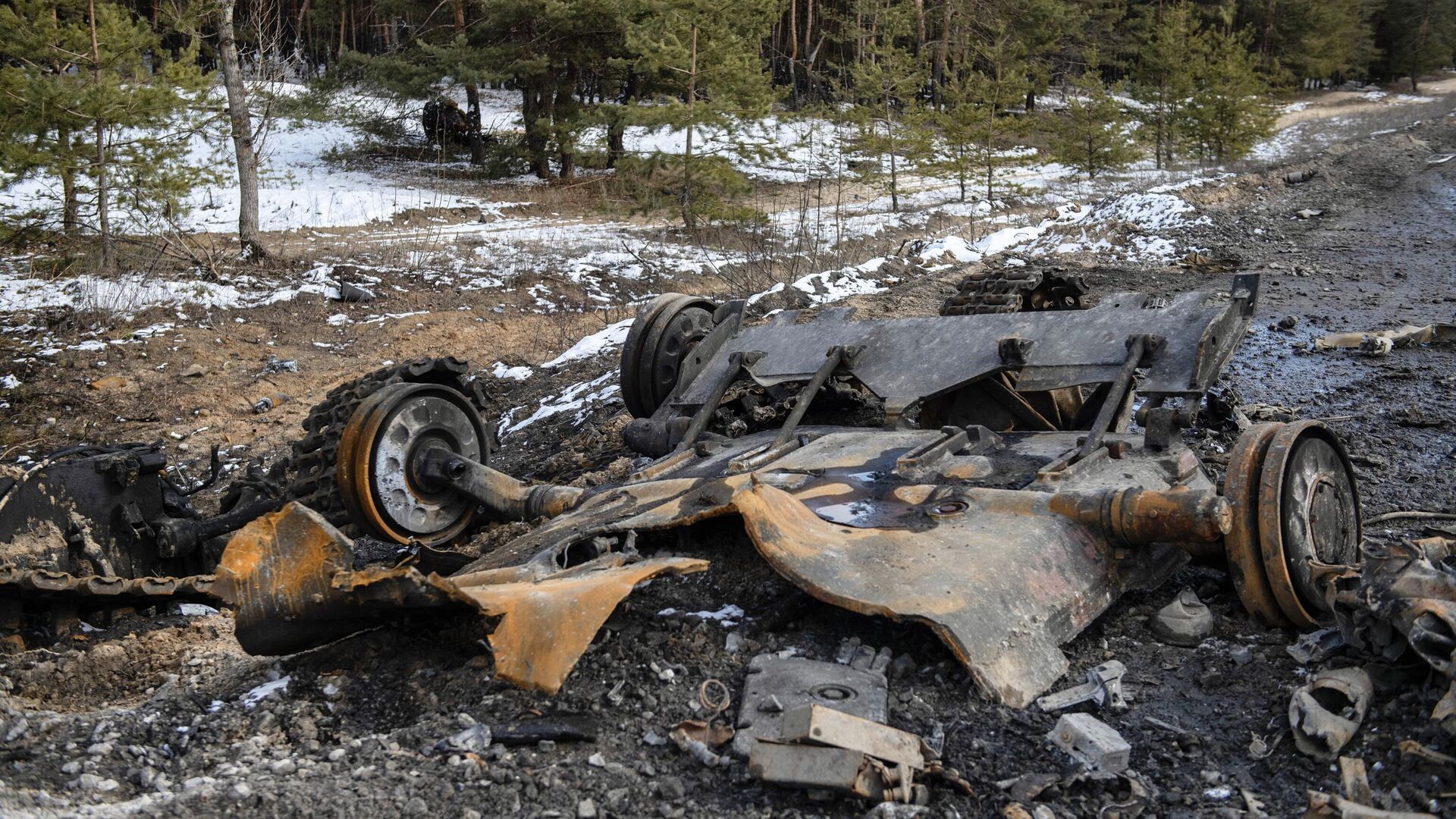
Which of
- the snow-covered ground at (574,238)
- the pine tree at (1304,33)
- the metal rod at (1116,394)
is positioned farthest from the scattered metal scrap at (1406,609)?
the pine tree at (1304,33)

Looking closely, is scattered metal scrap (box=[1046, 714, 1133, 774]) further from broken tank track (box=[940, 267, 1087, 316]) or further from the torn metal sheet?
broken tank track (box=[940, 267, 1087, 316])

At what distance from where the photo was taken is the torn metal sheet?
3.51 m

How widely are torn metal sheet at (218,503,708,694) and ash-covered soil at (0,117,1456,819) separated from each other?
21cm

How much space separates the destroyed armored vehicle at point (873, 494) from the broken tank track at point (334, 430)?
0.02 m

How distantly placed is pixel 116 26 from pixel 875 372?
13.4m

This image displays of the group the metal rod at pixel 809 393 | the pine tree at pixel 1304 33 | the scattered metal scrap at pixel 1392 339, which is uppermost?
the pine tree at pixel 1304 33

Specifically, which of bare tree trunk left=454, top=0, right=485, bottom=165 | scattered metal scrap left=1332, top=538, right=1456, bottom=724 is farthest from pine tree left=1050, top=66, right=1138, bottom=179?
scattered metal scrap left=1332, top=538, right=1456, bottom=724

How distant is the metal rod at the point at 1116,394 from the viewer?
4.86 meters

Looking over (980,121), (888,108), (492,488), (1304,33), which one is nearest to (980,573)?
(492,488)

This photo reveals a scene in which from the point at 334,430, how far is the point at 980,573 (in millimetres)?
3042

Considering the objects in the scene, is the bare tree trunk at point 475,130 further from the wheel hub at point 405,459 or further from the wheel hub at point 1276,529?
the wheel hub at point 1276,529

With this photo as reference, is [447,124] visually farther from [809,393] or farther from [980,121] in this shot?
[809,393]

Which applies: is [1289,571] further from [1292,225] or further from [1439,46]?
[1439,46]

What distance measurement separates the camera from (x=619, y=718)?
3.63 m
